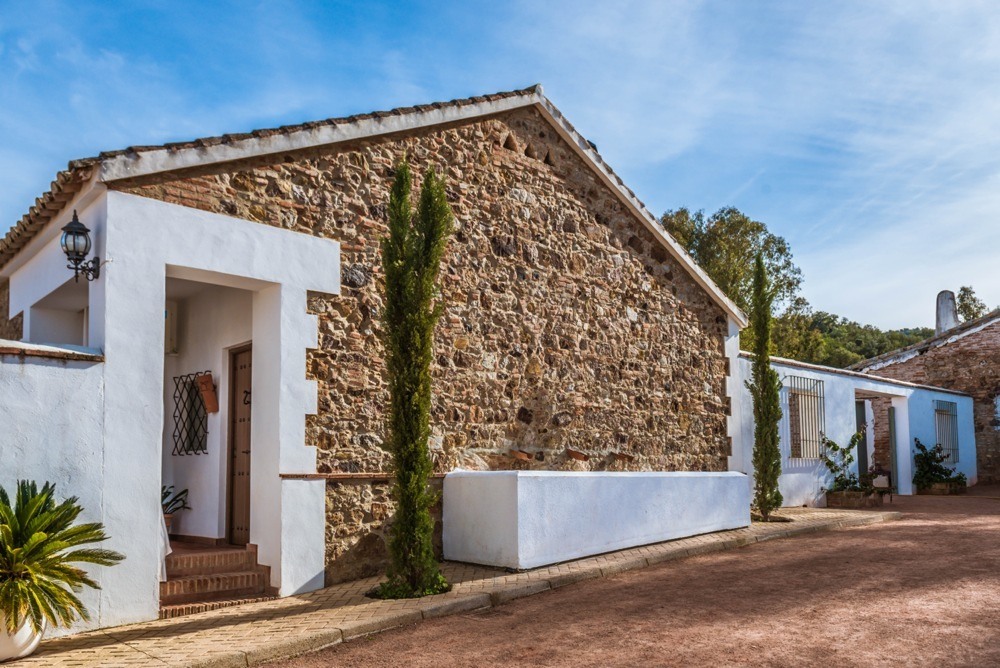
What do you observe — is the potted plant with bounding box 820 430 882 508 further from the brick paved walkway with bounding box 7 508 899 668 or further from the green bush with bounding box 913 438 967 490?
the brick paved walkway with bounding box 7 508 899 668

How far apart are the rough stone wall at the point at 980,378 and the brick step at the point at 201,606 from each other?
782 inches

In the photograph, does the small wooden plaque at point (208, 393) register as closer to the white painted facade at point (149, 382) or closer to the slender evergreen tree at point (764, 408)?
the white painted facade at point (149, 382)

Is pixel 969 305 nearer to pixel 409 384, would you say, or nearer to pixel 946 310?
pixel 946 310

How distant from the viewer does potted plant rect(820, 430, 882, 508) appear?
1463cm

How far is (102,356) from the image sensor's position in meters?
6.45

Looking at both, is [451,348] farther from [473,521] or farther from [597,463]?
[597,463]

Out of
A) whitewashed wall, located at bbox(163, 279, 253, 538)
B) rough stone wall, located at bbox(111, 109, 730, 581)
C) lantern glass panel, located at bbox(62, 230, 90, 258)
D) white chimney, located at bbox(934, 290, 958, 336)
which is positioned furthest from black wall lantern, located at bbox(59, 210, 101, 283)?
white chimney, located at bbox(934, 290, 958, 336)

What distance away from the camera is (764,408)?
12258 millimetres

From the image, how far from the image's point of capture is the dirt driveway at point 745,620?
5.26m

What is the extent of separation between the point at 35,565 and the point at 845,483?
44.2 feet

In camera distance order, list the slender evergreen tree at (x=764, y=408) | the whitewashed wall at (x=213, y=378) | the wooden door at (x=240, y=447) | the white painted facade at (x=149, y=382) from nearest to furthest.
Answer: the white painted facade at (x=149, y=382) → the wooden door at (x=240, y=447) → the whitewashed wall at (x=213, y=378) → the slender evergreen tree at (x=764, y=408)

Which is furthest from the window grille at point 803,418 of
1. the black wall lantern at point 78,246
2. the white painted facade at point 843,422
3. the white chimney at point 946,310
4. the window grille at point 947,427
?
the white chimney at point 946,310

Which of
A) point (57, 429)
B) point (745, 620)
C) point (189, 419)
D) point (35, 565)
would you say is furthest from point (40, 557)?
point (745, 620)

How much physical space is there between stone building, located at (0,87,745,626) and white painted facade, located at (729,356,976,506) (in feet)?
4.16
